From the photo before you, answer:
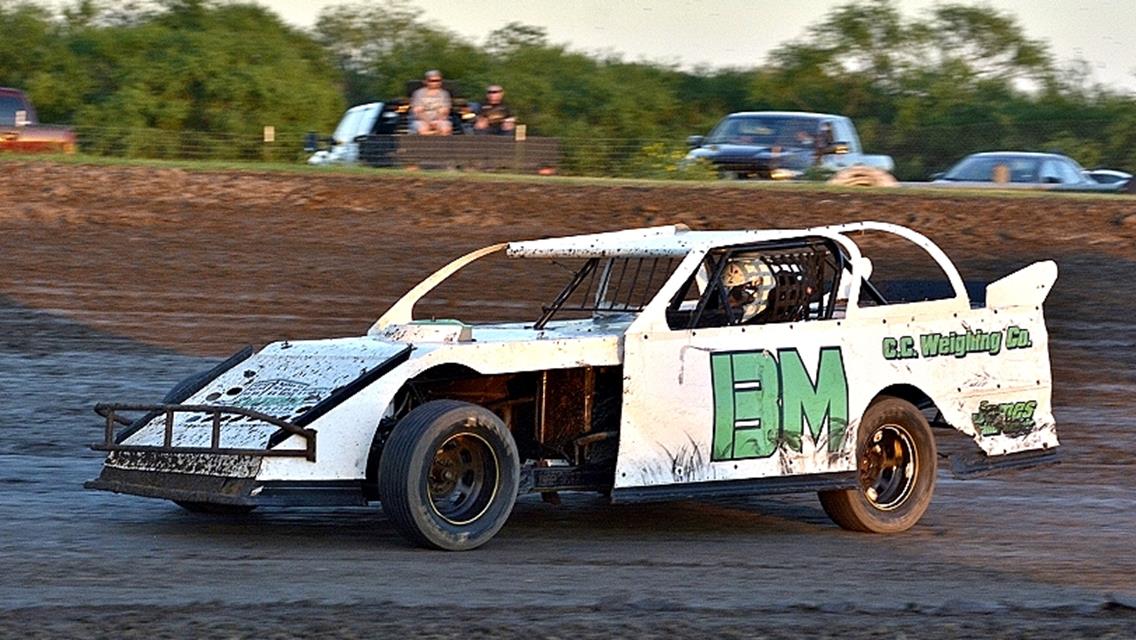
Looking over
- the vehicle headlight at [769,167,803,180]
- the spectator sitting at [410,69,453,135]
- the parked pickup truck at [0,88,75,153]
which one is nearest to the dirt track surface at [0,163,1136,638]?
the spectator sitting at [410,69,453,135]

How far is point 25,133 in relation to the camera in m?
24.3

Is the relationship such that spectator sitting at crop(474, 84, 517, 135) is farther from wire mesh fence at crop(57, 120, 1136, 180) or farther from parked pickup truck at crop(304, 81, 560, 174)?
wire mesh fence at crop(57, 120, 1136, 180)

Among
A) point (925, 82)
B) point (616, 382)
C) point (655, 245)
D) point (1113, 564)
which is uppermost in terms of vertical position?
point (925, 82)

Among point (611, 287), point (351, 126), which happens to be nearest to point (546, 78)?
point (351, 126)

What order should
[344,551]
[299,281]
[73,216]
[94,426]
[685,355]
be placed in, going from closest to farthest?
[344,551], [685,355], [94,426], [299,281], [73,216]

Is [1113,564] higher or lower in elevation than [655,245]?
lower

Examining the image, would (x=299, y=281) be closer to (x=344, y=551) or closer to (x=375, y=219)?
(x=375, y=219)

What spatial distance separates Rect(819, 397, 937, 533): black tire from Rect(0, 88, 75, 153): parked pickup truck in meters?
16.6

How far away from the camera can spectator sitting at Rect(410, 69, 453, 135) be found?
22422mm

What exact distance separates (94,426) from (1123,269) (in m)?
9.78

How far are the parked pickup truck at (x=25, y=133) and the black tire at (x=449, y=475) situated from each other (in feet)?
55.3

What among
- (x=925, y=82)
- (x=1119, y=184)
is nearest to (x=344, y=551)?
(x=1119, y=184)

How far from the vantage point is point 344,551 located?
313 inches

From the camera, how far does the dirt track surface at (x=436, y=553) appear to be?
6.90 m
